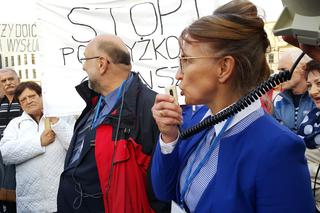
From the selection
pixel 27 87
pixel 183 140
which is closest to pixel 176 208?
pixel 183 140

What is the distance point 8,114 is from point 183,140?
10.5 feet

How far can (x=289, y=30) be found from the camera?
1.00 metres

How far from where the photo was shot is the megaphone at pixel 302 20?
937 mm

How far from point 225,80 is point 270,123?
20 cm

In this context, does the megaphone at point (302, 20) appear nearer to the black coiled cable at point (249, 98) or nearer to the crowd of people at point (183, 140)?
the crowd of people at point (183, 140)

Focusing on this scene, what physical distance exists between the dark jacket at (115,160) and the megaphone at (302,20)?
4.60 feet

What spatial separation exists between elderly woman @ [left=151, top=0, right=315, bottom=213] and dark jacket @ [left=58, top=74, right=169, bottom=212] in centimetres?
70

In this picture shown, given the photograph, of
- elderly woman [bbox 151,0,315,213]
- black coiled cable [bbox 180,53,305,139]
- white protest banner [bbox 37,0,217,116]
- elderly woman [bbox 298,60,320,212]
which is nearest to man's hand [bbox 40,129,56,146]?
white protest banner [bbox 37,0,217,116]

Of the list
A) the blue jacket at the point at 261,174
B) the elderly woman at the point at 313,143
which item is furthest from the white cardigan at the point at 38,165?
the blue jacket at the point at 261,174

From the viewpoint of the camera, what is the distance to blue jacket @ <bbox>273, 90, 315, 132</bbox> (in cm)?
298

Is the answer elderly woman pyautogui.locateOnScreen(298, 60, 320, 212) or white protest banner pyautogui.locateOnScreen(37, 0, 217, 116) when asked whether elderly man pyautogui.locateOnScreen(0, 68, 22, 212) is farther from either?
elderly woman pyautogui.locateOnScreen(298, 60, 320, 212)

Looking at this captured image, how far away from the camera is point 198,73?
1.43 metres

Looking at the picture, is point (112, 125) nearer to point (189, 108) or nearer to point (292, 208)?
point (189, 108)

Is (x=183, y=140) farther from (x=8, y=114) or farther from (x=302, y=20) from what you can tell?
(x=8, y=114)
